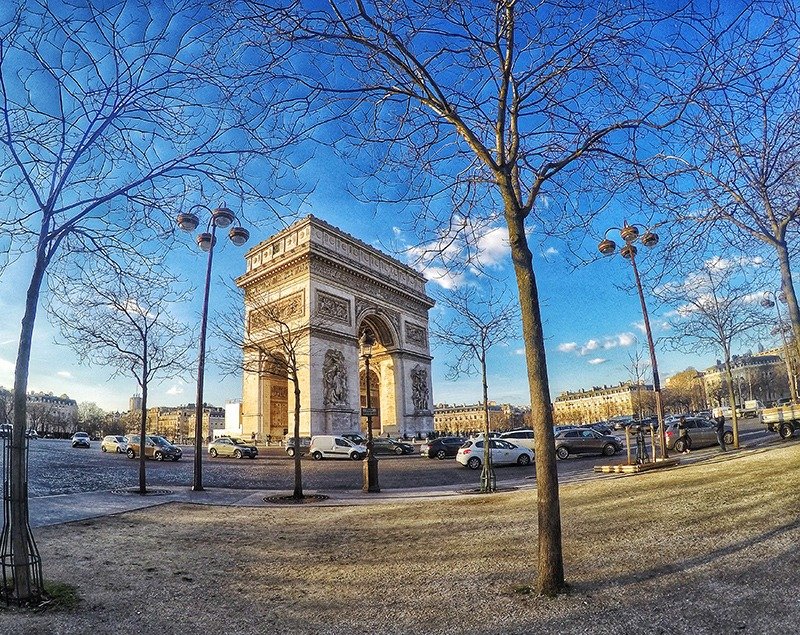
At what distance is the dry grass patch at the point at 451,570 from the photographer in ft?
13.9

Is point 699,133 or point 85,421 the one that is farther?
point 85,421

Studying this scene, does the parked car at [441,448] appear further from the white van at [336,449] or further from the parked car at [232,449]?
the parked car at [232,449]

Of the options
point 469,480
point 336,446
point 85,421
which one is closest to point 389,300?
point 336,446

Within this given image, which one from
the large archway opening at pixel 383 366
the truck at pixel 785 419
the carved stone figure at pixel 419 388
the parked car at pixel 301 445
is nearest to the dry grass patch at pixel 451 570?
the truck at pixel 785 419

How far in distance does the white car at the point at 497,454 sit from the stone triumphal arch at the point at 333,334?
1546 centimetres

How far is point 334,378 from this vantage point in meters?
41.8

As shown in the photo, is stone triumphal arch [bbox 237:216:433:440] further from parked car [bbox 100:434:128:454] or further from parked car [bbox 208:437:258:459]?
parked car [bbox 100:434:128:454]

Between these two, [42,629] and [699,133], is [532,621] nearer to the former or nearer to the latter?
[42,629]

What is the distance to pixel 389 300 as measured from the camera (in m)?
52.4

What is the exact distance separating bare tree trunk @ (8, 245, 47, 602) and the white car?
19.2m

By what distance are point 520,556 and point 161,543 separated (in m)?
5.40

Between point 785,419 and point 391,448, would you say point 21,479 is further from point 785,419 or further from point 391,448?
point 391,448

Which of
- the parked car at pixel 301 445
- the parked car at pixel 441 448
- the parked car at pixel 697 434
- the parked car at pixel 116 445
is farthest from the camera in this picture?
the parked car at pixel 116 445

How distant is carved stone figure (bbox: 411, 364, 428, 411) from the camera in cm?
5162
